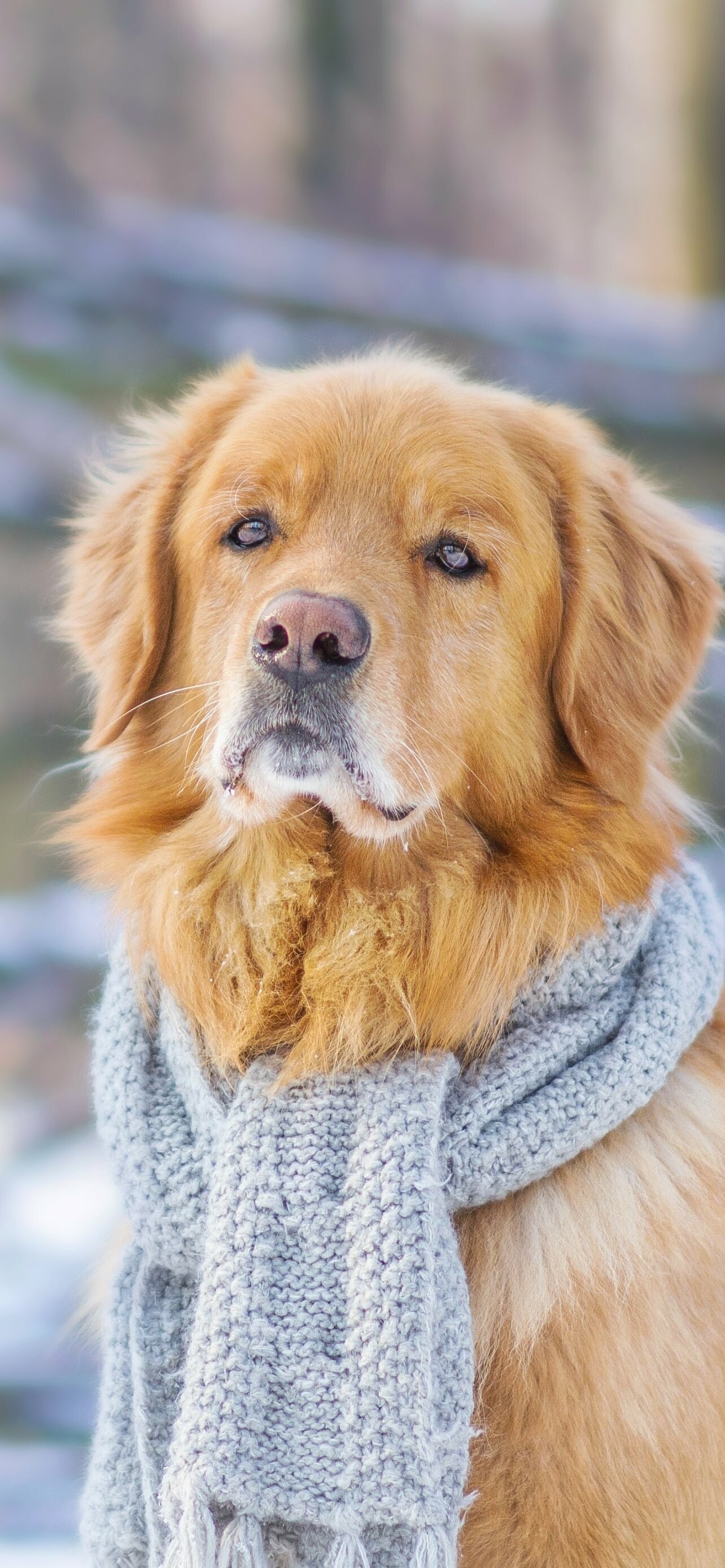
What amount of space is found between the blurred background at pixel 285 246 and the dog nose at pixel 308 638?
201 centimetres

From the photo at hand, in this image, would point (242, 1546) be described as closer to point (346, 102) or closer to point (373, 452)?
point (373, 452)

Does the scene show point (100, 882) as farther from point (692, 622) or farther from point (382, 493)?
point (692, 622)

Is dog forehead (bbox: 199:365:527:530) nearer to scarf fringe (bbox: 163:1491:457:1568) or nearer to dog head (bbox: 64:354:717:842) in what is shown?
dog head (bbox: 64:354:717:842)

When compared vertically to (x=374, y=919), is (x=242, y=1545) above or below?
below

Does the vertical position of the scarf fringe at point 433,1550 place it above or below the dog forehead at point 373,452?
below

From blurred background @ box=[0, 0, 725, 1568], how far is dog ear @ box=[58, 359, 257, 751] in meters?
1.37

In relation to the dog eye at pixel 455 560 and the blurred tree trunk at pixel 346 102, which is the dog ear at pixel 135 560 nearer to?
the dog eye at pixel 455 560

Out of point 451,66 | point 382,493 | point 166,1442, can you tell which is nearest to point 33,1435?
point 166,1442

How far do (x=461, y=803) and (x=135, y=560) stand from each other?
67cm

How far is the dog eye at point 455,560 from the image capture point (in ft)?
5.72

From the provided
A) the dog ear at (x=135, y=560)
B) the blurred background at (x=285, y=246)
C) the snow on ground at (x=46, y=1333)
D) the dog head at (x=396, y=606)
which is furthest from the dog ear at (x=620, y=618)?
the snow on ground at (x=46, y=1333)

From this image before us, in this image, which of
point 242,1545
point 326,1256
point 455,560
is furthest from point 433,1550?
point 455,560

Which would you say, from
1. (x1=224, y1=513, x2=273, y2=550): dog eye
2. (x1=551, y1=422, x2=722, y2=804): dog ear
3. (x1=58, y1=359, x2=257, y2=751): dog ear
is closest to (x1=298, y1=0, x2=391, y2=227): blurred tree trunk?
(x1=58, y1=359, x2=257, y2=751): dog ear

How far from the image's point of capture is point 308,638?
1506 millimetres
